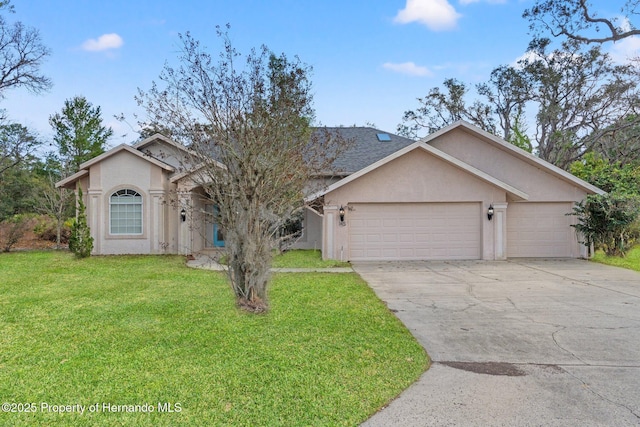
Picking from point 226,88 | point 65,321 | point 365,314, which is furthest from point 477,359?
point 65,321

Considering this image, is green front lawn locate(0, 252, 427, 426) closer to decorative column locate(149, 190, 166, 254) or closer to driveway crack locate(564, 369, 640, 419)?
driveway crack locate(564, 369, 640, 419)

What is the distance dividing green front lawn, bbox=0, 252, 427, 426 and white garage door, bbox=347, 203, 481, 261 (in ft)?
18.9

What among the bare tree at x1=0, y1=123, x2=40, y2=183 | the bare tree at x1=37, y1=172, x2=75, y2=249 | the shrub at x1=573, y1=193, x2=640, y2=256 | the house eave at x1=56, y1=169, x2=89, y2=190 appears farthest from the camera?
the bare tree at x1=0, y1=123, x2=40, y2=183

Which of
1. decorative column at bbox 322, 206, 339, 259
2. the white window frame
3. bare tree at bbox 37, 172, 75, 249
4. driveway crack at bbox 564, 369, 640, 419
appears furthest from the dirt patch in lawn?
driveway crack at bbox 564, 369, 640, 419

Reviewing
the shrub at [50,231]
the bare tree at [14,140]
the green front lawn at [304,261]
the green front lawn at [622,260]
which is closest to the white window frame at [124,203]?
the green front lawn at [304,261]

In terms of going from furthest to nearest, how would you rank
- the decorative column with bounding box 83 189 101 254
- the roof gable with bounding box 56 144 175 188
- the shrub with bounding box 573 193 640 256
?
1. the decorative column with bounding box 83 189 101 254
2. the roof gable with bounding box 56 144 175 188
3. the shrub with bounding box 573 193 640 256

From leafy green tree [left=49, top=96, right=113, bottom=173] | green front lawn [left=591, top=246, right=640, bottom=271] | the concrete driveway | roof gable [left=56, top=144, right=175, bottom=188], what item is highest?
leafy green tree [left=49, top=96, right=113, bottom=173]

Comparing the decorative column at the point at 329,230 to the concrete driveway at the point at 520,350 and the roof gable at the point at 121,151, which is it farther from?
the roof gable at the point at 121,151

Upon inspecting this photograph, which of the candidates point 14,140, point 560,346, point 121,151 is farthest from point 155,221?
point 560,346

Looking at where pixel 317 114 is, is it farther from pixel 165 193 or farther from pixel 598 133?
pixel 598 133

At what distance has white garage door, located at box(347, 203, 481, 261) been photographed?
45.2ft

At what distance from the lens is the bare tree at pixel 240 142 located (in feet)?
18.8

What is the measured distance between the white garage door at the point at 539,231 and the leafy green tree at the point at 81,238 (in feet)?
49.4

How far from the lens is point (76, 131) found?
28.2 m
